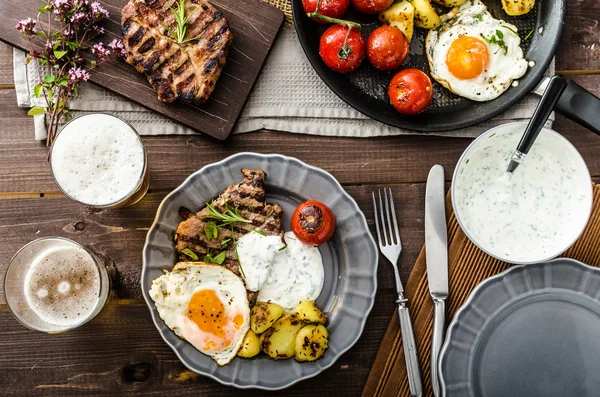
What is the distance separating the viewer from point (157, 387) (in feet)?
8.41

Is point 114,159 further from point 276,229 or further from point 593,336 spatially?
point 593,336

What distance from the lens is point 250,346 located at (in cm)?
239

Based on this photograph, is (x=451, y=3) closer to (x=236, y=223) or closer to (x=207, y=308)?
(x=236, y=223)

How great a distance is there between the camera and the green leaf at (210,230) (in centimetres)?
241

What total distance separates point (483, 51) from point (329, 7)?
0.71 m

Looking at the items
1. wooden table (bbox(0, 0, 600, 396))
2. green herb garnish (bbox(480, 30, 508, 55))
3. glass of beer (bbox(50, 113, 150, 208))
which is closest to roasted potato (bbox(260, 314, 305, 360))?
wooden table (bbox(0, 0, 600, 396))

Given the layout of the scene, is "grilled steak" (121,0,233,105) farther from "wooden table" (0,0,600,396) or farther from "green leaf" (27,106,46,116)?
"green leaf" (27,106,46,116)

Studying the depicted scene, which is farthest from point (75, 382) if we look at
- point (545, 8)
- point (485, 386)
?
point (545, 8)

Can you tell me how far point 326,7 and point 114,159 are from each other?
1120 mm

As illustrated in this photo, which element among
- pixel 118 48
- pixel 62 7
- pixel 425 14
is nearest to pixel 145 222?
pixel 118 48

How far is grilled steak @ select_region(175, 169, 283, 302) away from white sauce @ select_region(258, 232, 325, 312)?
0.08 m

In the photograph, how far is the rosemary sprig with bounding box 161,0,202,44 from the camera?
2453 millimetres

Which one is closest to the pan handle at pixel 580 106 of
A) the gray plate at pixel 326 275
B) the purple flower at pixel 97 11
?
the gray plate at pixel 326 275

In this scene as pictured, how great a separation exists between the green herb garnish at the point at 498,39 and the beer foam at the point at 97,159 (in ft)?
5.28
